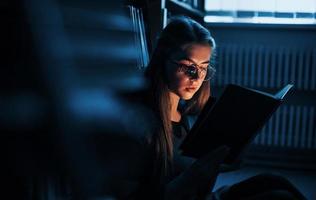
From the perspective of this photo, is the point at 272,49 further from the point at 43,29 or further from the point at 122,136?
the point at 43,29

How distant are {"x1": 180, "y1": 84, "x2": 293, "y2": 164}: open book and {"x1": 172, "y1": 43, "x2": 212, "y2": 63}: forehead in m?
0.12

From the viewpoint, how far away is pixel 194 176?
88 centimetres

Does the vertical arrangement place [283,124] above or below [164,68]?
below

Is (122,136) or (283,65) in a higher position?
(122,136)

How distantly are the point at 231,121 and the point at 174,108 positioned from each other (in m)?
0.21

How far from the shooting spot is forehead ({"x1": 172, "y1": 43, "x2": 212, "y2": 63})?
95 centimetres

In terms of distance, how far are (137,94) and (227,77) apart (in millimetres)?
1361

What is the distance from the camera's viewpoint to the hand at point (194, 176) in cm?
86

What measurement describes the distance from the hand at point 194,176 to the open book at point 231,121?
0.04 meters

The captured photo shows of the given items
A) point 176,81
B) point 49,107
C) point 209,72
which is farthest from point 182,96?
point 49,107

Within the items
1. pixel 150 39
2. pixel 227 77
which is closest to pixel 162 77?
pixel 150 39

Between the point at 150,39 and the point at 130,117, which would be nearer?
the point at 130,117

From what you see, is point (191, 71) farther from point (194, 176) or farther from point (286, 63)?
point (286, 63)

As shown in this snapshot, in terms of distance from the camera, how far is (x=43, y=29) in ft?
1.53
